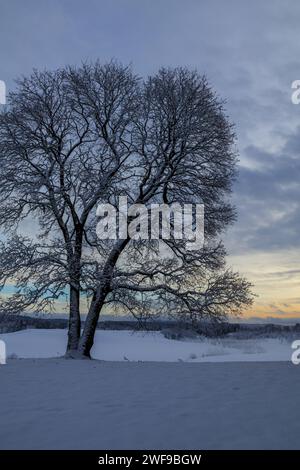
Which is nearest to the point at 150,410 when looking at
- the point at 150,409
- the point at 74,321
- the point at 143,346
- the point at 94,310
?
the point at 150,409

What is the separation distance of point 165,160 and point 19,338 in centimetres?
2655

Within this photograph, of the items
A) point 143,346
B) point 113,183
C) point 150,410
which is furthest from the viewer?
point 143,346

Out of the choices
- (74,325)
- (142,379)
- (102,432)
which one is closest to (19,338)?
(74,325)

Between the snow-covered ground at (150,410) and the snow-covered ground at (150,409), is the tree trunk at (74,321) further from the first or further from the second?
the snow-covered ground at (150,410)

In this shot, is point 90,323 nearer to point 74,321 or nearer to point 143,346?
point 74,321

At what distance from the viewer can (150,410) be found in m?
6.88

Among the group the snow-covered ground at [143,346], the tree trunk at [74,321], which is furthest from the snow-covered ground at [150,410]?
the snow-covered ground at [143,346]

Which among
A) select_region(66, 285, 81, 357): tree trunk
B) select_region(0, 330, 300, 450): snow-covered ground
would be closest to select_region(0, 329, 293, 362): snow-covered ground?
select_region(66, 285, 81, 357): tree trunk

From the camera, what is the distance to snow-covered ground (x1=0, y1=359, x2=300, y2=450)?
17.8 ft

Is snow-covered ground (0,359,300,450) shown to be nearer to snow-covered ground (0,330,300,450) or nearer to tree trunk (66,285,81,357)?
snow-covered ground (0,330,300,450)

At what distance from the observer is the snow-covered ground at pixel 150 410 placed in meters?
5.41

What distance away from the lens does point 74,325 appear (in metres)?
17.4

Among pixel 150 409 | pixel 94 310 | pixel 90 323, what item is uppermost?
pixel 94 310

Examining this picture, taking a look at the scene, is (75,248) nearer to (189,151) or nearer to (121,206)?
(121,206)
